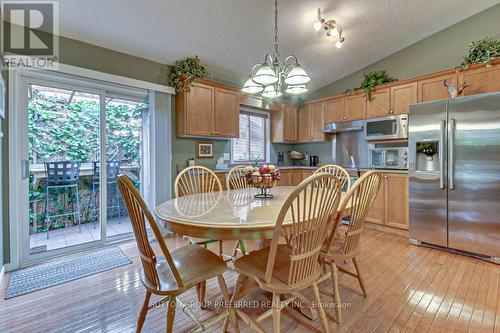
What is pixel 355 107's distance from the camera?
428cm

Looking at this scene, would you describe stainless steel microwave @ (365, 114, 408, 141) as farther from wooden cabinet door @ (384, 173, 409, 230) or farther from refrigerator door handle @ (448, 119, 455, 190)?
refrigerator door handle @ (448, 119, 455, 190)

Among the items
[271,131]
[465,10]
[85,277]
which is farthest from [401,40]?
[85,277]

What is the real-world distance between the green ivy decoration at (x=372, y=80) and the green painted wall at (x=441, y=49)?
0.92 ft

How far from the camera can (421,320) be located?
67.9 inches

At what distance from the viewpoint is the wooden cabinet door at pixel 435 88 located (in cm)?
331

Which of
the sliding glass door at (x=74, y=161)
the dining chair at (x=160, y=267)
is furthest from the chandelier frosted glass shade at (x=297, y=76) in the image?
the sliding glass door at (x=74, y=161)

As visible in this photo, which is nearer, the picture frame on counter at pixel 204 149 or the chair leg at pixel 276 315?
the chair leg at pixel 276 315

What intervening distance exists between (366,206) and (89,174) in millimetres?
3133

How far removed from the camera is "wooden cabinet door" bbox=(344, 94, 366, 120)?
4191 millimetres

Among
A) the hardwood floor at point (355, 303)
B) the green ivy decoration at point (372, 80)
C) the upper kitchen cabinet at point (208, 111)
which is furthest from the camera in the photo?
the green ivy decoration at point (372, 80)

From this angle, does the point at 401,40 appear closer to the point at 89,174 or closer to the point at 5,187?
the point at 89,174

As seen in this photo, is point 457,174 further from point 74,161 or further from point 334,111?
point 74,161

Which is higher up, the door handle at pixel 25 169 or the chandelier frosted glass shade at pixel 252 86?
the chandelier frosted glass shade at pixel 252 86

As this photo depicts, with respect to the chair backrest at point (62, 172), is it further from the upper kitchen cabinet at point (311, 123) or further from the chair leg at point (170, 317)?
the upper kitchen cabinet at point (311, 123)
